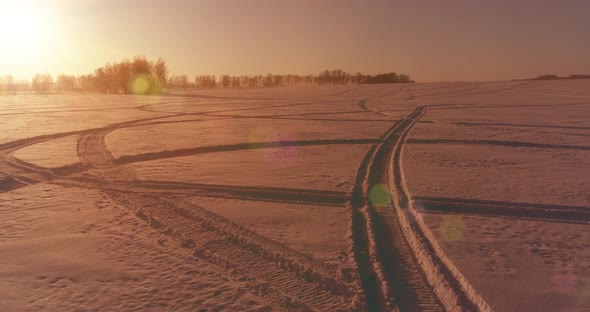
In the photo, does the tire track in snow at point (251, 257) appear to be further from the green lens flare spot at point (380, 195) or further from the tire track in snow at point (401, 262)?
the green lens flare spot at point (380, 195)

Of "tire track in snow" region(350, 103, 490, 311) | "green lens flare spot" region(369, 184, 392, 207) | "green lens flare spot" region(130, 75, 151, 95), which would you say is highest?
"green lens flare spot" region(130, 75, 151, 95)

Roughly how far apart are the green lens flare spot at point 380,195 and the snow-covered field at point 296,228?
54 mm

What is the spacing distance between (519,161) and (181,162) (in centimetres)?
763

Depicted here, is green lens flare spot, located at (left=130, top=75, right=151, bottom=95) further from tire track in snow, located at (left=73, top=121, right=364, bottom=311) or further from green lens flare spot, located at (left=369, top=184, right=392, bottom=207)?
tire track in snow, located at (left=73, top=121, right=364, bottom=311)

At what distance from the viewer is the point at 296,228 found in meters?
5.53

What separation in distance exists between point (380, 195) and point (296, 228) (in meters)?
2.04

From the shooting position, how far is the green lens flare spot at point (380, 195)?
6559 millimetres

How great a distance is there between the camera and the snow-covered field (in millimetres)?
3840

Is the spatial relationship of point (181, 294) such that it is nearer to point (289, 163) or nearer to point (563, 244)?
point (563, 244)

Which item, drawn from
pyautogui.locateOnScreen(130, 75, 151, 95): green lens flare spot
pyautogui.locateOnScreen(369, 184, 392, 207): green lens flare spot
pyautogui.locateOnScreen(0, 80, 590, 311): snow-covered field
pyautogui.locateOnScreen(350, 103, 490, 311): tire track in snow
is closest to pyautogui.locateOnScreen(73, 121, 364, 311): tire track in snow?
pyautogui.locateOnScreen(0, 80, 590, 311): snow-covered field

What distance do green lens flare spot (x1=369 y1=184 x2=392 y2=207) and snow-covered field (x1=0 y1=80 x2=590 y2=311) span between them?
0.05 metres

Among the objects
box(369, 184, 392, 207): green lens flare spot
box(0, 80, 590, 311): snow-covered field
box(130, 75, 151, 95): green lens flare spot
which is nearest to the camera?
box(0, 80, 590, 311): snow-covered field

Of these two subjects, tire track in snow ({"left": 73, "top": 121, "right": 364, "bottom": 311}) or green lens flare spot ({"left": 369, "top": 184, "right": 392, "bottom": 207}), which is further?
green lens flare spot ({"left": 369, "top": 184, "right": 392, "bottom": 207})

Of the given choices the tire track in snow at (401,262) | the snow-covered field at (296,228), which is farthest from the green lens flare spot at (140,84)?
the tire track in snow at (401,262)
